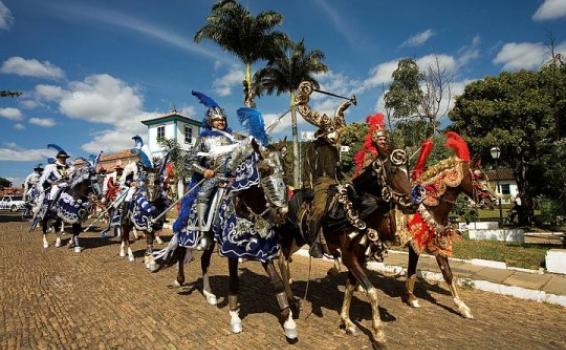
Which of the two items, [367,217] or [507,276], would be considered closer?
[367,217]

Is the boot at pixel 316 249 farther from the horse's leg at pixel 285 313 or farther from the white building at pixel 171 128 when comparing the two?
the white building at pixel 171 128

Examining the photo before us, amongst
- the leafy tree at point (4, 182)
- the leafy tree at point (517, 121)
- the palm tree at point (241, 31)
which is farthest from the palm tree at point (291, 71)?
the leafy tree at point (4, 182)

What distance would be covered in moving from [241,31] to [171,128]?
23435 mm

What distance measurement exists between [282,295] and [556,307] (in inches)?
219

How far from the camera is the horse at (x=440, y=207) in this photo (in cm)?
643

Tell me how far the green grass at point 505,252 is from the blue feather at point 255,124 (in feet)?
28.4

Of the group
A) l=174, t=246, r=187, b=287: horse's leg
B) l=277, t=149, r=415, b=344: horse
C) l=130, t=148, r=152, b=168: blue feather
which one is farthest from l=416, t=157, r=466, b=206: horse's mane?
l=130, t=148, r=152, b=168: blue feather

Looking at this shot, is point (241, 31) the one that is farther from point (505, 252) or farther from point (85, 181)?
point (505, 252)

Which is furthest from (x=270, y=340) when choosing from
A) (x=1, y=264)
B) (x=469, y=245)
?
(x=469, y=245)

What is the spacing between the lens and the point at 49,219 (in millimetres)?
12789

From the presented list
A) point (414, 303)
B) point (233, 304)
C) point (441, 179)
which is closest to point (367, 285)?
point (233, 304)

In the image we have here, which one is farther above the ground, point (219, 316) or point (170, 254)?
point (170, 254)

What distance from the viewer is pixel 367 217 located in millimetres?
5191

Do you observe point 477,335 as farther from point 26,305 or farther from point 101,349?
point 26,305
